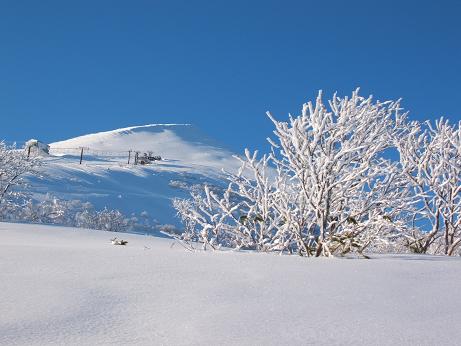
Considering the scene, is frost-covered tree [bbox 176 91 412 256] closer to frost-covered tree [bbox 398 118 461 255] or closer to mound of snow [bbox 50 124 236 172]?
frost-covered tree [bbox 398 118 461 255]

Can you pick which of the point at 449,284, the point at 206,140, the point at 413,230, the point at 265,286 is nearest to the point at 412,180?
the point at 413,230

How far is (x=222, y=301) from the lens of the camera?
7.72 ft

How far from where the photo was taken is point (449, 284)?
2.80 metres

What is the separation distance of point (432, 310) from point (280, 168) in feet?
9.78

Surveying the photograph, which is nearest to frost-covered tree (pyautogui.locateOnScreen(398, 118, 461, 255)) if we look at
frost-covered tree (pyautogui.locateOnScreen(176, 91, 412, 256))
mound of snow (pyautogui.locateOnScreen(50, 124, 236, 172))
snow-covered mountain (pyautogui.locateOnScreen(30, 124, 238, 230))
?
frost-covered tree (pyautogui.locateOnScreen(176, 91, 412, 256))

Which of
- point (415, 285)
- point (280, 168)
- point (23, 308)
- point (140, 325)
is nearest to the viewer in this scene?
point (140, 325)

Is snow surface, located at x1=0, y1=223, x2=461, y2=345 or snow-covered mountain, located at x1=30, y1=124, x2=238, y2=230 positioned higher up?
snow-covered mountain, located at x1=30, y1=124, x2=238, y2=230

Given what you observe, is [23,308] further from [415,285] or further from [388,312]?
[415,285]

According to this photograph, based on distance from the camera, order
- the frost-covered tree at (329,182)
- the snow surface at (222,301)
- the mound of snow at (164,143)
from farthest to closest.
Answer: the mound of snow at (164,143) < the frost-covered tree at (329,182) < the snow surface at (222,301)

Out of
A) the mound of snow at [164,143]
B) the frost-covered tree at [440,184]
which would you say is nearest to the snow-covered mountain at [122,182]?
the frost-covered tree at [440,184]

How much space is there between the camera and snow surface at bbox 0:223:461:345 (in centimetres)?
189

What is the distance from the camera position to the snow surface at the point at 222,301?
189cm

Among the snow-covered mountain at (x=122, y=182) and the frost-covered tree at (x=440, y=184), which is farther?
the snow-covered mountain at (x=122, y=182)

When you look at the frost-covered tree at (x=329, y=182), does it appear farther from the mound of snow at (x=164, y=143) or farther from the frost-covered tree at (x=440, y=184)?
the mound of snow at (x=164, y=143)
